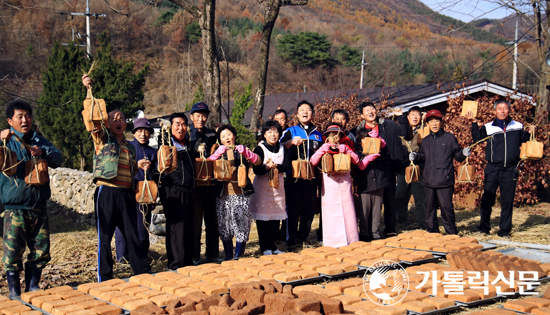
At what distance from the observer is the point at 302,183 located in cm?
712

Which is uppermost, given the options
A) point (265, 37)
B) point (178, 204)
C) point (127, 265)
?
point (265, 37)

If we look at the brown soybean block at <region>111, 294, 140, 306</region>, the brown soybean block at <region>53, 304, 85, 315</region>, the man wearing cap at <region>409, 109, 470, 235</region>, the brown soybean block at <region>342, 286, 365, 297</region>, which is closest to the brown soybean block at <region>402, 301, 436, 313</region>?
the brown soybean block at <region>342, 286, 365, 297</region>

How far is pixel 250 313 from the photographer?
3.88m

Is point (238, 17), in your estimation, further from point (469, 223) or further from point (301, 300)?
point (301, 300)

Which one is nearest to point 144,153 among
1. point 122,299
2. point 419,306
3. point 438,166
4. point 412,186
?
point 122,299

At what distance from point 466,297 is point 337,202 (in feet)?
8.91

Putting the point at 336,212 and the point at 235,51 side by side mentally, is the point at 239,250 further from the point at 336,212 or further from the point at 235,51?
the point at 235,51

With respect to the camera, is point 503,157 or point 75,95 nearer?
point 503,157

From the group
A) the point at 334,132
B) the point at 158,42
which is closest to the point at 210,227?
the point at 334,132

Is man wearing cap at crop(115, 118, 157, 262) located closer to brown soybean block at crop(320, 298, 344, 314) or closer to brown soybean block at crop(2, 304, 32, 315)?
brown soybean block at crop(2, 304, 32, 315)

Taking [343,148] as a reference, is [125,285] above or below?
below

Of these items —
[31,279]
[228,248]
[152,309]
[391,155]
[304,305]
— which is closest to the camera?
[304,305]

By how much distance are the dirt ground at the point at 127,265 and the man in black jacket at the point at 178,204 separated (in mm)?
638

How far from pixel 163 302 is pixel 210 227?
2179 millimetres
